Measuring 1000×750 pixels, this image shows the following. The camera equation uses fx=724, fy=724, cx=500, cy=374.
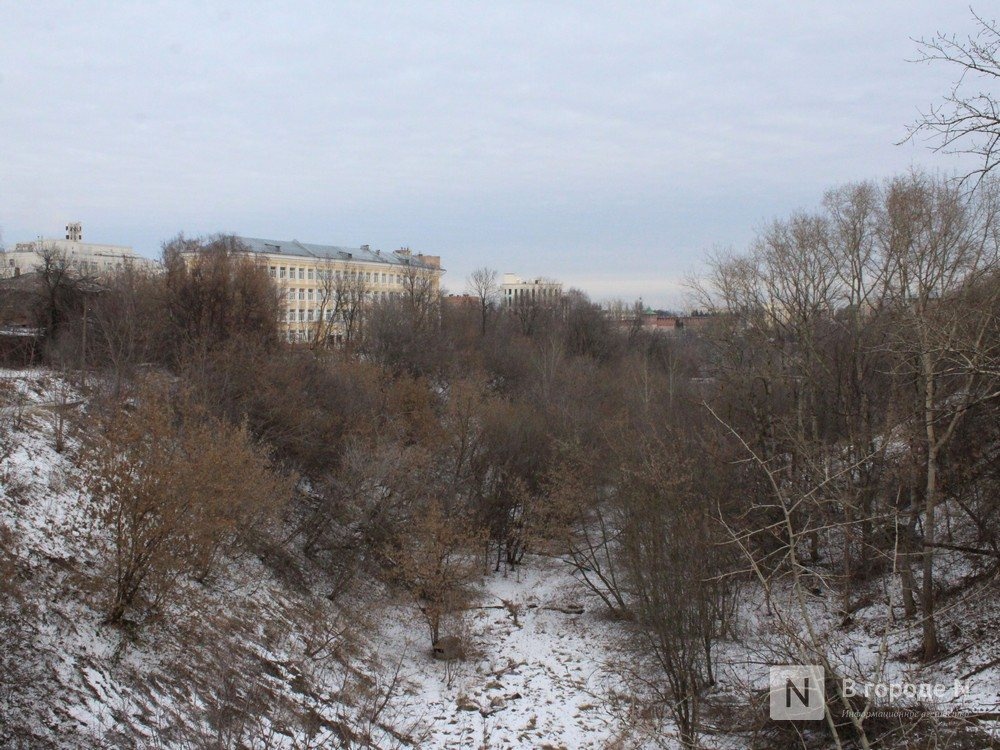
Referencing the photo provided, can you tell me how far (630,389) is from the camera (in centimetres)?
3447

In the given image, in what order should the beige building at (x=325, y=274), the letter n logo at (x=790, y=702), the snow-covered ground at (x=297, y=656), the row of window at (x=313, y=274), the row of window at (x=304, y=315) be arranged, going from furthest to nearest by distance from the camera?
the row of window at (x=304, y=315) → the row of window at (x=313, y=274) → the beige building at (x=325, y=274) → the letter n logo at (x=790, y=702) → the snow-covered ground at (x=297, y=656)

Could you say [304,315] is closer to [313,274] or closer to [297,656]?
[313,274]

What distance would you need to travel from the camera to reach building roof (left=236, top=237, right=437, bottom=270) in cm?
6419

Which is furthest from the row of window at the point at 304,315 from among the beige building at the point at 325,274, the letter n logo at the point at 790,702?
the letter n logo at the point at 790,702

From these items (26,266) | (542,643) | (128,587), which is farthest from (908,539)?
(26,266)

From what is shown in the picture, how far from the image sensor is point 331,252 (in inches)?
2756

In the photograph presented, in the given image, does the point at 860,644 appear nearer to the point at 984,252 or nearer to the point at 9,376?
the point at 984,252

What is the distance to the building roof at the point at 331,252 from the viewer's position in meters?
64.2

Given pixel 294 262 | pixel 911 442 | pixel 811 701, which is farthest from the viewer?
pixel 294 262

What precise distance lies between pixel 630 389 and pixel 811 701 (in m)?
23.2

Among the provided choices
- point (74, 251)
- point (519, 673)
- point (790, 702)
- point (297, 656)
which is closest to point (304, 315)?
point (74, 251)

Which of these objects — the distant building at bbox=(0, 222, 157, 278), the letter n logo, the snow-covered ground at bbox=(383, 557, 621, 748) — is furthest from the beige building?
the letter n logo

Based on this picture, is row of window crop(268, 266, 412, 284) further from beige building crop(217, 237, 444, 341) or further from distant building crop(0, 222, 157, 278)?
distant building crop(0, 222, 157, 278)

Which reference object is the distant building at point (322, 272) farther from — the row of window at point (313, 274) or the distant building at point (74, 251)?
the distant building at point (74, 251)
